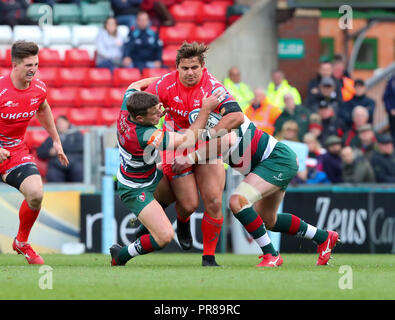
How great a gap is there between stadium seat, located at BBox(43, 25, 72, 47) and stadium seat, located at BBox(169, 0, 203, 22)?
226 centimetres

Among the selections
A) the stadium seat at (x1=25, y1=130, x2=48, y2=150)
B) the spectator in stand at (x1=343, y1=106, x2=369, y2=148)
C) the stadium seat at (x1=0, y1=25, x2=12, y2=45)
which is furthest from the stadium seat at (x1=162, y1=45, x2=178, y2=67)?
the spectator in stand at (x1=343, y1=106, x2=369, y2=148)

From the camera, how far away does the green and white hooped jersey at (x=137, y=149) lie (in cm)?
868

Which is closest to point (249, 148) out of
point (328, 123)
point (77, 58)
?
point (328, 123)

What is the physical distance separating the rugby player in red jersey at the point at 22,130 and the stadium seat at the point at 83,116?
767cm

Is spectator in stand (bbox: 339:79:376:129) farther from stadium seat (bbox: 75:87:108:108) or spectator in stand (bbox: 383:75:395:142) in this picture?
stadium seat (bbox: 75:87:108:108)

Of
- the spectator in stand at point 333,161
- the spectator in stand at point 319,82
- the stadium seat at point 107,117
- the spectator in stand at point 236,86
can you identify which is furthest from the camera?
the stadium seat at point 107,117

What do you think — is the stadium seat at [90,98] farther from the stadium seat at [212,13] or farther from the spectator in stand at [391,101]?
the spectator in stand at [391,101]

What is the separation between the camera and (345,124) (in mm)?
16406

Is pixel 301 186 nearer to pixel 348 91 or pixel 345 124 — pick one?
pixel 345 124

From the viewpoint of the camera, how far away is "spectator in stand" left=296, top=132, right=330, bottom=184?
46.7 ft

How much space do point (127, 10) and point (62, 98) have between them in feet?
8.30

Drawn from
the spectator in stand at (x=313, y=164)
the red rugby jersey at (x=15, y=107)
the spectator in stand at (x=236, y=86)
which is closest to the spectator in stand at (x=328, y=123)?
the spectator in stand at (x=313, y=164)

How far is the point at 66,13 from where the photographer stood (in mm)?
19438
